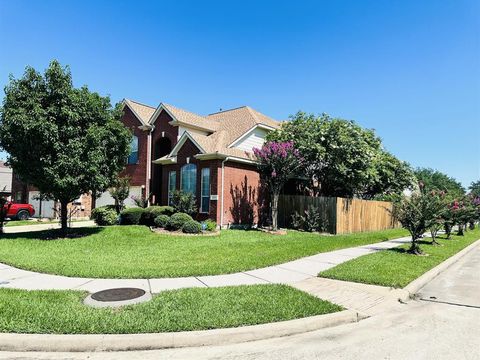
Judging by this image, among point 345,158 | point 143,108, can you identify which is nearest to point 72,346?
point 345,158

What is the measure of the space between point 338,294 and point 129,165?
21.0 metres

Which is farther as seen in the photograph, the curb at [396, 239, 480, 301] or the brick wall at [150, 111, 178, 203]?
the brick wall at [150, 111, 178, 203]

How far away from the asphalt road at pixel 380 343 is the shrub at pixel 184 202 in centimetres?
1354

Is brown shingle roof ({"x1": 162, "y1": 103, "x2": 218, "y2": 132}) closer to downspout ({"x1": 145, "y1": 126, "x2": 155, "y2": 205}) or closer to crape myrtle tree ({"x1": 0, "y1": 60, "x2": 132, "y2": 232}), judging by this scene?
downspout ({"x1": 145, "y1": 126, "x2": 155, "y2": 205})

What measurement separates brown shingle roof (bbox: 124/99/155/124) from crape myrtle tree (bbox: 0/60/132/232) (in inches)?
394

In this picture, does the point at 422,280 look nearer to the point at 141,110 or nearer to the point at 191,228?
the point at 191,228

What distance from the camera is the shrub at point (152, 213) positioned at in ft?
59.1

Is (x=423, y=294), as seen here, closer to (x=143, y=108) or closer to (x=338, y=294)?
(x=338, y=294)

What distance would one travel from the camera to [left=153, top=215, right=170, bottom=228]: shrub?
16.7 m

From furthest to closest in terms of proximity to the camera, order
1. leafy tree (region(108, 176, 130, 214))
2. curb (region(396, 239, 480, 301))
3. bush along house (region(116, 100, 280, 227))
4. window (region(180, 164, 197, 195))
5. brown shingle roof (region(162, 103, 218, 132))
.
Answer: brown shingle roof (region(162, 103, 218, 132)), leafy tree (region(108, 176, 130, 214)), window (region(180, 164, 197, 195)), bush along house (region(116, 100, 280, 227)), curb (region(396, 239, 480, 301))

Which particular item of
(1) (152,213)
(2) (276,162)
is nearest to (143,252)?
(1) (152,213)

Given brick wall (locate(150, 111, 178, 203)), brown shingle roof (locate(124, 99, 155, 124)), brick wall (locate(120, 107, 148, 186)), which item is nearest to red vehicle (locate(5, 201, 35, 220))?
brick wall (locate(120, 107, 148, 186))

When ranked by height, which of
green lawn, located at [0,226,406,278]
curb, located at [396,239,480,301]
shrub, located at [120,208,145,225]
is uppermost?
shrub, located at [120,208,145,225]

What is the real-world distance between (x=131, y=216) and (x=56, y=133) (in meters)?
6.52
